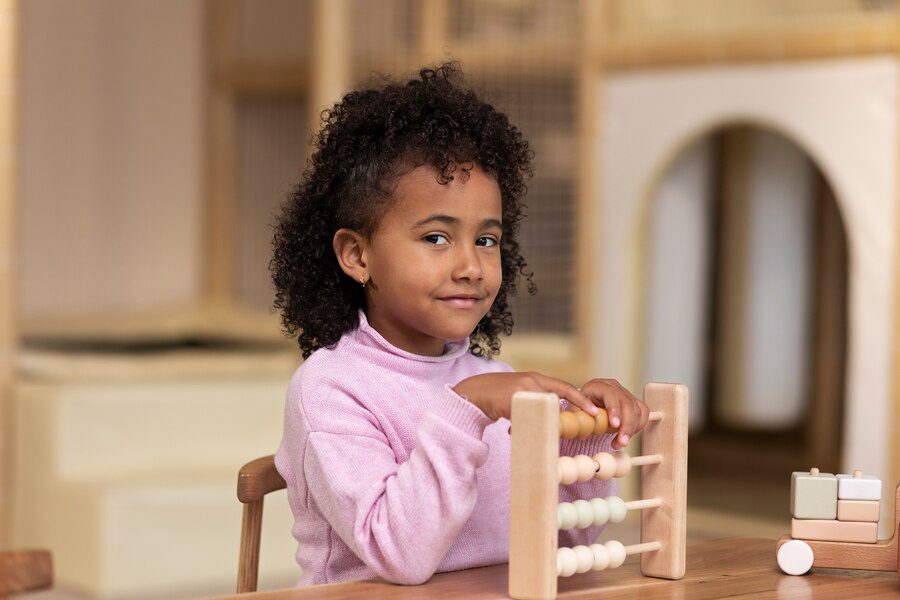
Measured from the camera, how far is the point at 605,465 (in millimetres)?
1262

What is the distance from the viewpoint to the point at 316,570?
1.36 m

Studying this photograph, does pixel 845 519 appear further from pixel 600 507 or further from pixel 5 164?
pixel 5 164

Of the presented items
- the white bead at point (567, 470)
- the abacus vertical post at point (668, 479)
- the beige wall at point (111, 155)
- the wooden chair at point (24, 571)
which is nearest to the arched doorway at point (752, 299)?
the beige wall at point (111, 155)

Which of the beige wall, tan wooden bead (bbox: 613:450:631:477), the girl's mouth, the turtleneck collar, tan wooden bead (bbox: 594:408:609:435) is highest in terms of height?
the beige wall

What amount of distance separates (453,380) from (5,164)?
2.02 meters

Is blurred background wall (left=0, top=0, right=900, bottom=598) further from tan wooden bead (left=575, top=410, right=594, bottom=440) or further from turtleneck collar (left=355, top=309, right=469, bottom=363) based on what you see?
tan wooden bead (left=575, top=410, right=594, bottom=440)

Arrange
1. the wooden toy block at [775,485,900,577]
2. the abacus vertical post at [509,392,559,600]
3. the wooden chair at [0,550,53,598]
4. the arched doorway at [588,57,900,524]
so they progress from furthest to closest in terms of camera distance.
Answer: the arched doorway at [588,57,900,524] < the wooden toy block at [775,485,900,577] < the abacus vertical post at [509,392,559,600] < the wooden chair at [0,550,53,598]

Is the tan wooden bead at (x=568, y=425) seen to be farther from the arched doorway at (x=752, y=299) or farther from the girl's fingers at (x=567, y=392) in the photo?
the arched doorway at (x=752, y=299)

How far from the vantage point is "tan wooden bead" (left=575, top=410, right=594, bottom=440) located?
A: 1.20 m

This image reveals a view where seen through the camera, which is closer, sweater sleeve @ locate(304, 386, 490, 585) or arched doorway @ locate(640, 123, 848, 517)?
sweater sleeve @ locate(304, 386, 490, 585)

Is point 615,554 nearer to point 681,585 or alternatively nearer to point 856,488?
point 681,585

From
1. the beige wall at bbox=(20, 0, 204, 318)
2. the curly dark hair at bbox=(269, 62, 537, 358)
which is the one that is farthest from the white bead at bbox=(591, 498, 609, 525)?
the beige wall at bbox=(20, 0, 204, 318)

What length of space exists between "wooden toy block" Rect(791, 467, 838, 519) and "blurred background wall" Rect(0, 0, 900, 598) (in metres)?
1.55

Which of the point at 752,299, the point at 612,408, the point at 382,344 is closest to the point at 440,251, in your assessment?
the point at 382,344
